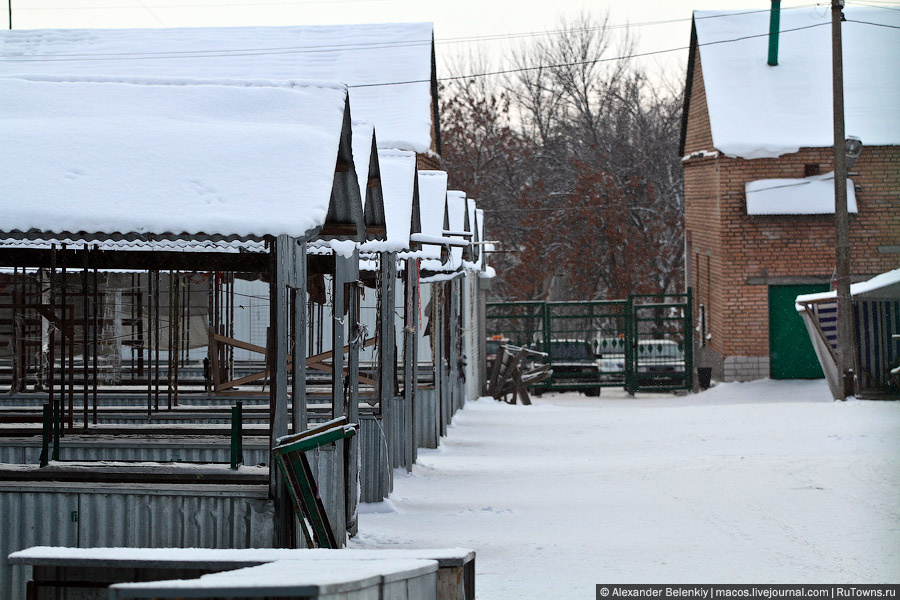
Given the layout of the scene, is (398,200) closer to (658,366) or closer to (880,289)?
(880,289)

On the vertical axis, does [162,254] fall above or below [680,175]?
below

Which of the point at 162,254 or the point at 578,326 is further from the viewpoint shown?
the point at 578,326

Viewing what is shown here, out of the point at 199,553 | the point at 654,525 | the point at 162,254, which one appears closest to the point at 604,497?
the point at 654,525

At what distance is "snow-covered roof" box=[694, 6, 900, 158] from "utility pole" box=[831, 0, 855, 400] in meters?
5.02

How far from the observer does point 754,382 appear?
86.0ft

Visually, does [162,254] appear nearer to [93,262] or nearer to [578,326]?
[93,262]

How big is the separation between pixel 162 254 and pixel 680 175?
38275 mm

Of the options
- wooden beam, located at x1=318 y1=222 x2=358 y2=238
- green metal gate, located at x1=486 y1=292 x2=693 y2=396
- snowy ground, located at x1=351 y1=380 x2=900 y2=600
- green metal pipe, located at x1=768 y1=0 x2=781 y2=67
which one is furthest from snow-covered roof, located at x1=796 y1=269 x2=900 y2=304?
wooden beam, located at x1=318 y1=222 x2=358 y2=238

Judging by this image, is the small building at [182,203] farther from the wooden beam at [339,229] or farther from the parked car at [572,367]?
the parked car at [572,367]

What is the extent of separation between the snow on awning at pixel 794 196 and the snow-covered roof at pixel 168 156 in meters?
19.4

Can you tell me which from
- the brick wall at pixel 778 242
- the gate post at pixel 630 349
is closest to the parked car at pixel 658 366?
the gate post at pixel 630 349

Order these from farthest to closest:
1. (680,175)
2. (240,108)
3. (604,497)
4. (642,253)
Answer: (680,175)
(642,253)
(604,497)
(240,108)

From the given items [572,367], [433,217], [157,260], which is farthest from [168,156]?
[572,367]

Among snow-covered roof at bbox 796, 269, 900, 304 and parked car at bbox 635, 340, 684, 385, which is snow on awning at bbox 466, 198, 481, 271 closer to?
parked car at bbox 635, 340, 684, 385
